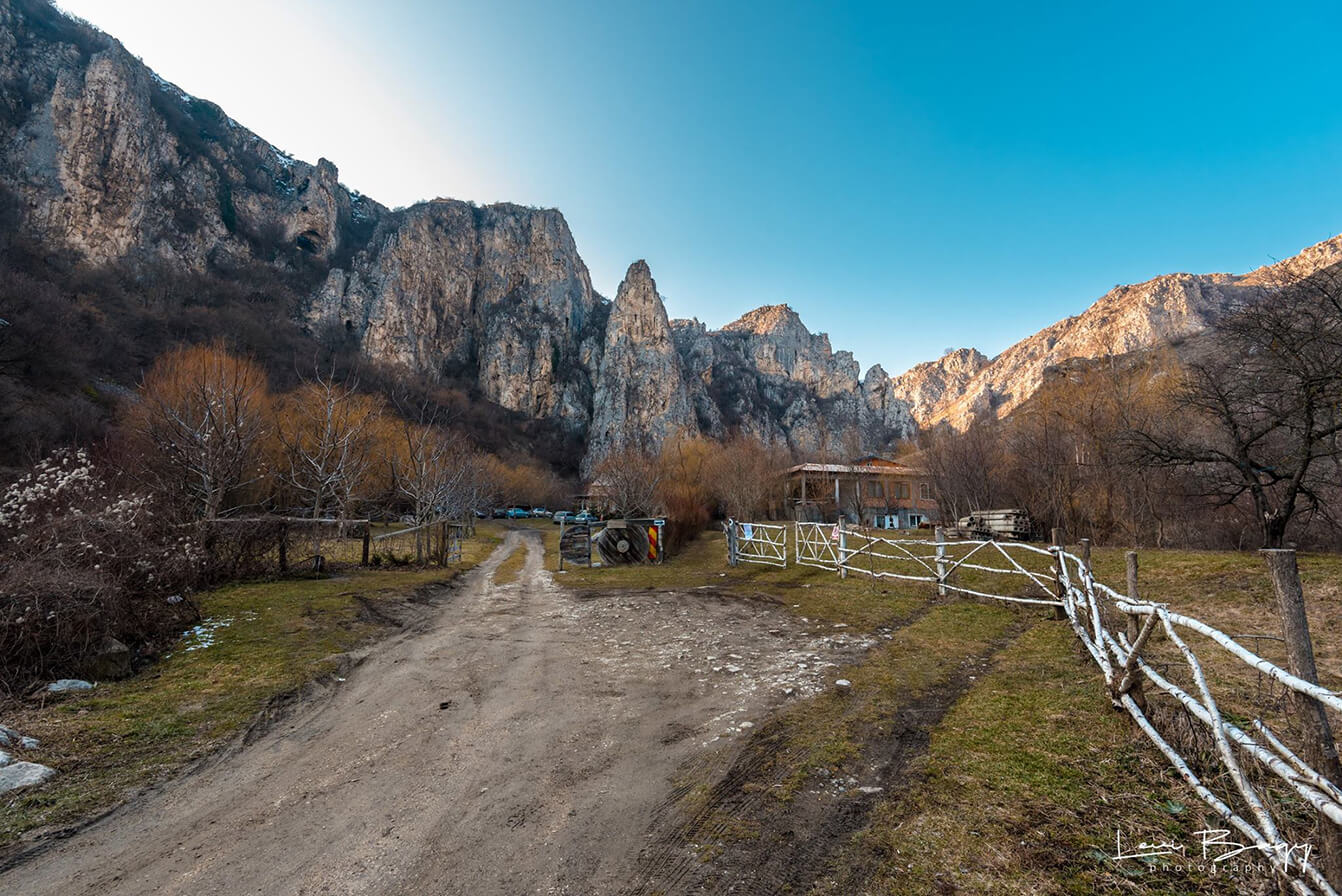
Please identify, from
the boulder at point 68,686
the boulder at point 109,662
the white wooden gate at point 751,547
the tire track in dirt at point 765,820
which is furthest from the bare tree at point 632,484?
the tire track in dirt at point 765,820

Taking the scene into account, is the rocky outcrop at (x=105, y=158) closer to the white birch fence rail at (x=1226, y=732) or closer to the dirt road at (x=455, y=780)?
the dirt road at (x=455, y=780)

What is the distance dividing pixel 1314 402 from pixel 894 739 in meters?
13.0

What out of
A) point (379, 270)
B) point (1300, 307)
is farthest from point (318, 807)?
point (379, 270)

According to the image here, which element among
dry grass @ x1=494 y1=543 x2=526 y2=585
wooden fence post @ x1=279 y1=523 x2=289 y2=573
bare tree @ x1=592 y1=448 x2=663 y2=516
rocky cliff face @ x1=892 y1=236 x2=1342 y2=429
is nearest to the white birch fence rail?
rocky cliff face @ x1=892 y1=236 x2=1342 y2=429

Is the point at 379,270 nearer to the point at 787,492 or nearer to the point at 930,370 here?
the point at 787,492

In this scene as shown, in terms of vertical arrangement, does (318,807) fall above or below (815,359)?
below

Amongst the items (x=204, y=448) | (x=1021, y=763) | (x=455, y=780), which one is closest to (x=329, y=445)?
(x=204, y=448)

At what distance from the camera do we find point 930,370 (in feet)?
623

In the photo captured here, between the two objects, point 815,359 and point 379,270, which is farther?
point 815,359

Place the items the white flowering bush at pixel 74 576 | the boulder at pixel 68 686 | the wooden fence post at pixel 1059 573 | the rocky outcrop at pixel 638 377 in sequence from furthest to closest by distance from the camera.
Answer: the rocky outcrop at pixel 638 377 < the wooden fence post at pixel 1059 573 < the white flowering bush at pixel 74 576 < the boulder at pixel 68 686

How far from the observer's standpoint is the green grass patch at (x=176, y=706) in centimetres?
342

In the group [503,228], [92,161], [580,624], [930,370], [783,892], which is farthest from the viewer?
[930,370]

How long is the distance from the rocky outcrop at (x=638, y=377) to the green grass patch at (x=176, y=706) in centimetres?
8120

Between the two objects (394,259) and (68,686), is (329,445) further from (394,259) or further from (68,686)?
(394,259)
